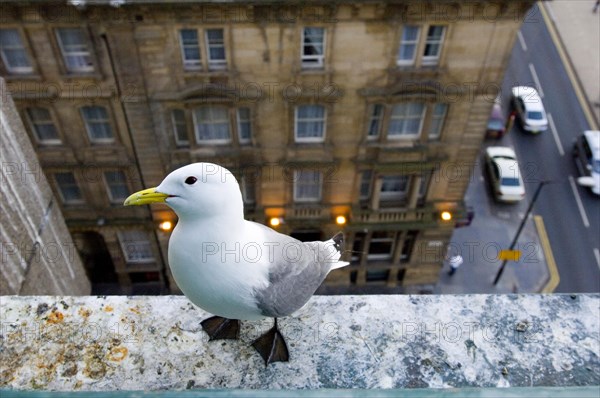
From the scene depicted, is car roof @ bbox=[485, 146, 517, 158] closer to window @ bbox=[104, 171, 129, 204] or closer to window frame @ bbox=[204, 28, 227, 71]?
window frame @ bbox=[204, 28, 227, 71]

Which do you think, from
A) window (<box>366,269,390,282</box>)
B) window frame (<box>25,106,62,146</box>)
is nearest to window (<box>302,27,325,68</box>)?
window frame (<box>25,106,62,146</box>)

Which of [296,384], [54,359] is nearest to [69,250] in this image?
[54,359]

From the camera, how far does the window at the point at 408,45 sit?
1586 centimetres

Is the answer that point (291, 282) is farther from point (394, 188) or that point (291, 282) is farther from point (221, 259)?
point (394, 188)

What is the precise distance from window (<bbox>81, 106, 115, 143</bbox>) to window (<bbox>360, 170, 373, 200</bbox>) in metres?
8.61

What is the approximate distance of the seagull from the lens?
4.59 metres

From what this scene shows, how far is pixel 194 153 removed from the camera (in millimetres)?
18203

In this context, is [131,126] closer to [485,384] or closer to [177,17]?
[177,17]

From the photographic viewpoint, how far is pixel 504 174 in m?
25.5

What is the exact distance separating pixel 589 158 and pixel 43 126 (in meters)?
23.6

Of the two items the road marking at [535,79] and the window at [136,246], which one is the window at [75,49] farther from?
the road marking at [535,79]

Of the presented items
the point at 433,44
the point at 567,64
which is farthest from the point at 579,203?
the point at 433,44

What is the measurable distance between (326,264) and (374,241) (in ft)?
52.5

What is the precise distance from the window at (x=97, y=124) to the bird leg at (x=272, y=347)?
14.2 m
